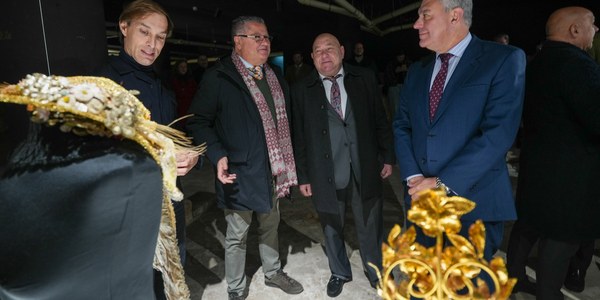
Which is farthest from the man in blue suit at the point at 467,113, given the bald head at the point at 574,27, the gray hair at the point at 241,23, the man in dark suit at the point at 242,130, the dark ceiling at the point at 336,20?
the dark ceiling at the point at 336,20

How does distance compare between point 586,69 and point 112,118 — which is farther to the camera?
point 586,69

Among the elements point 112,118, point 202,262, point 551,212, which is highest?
point 112,118

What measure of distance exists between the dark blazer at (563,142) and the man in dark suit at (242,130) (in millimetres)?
1502

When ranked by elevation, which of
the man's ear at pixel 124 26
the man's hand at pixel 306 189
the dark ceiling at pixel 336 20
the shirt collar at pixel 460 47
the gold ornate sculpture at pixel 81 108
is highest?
the dark ceiling at pixel 336 20

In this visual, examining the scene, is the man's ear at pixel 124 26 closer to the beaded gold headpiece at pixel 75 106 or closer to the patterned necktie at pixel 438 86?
the beaded gold headpiece at pixel 75 106

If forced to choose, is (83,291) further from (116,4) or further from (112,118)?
(116,4)

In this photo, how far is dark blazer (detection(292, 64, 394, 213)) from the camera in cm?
237

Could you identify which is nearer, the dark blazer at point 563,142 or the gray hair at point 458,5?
the gray hair at point 458,5

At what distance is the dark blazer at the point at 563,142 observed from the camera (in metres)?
1.70

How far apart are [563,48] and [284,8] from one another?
9659 millimetres

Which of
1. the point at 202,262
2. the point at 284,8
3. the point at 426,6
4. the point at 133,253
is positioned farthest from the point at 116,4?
the point at 133,253

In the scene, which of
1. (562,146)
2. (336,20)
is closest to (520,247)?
(562,146)

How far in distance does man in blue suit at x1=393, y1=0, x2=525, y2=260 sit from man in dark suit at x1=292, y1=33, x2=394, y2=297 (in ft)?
2.26

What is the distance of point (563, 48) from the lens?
1.79 meters
